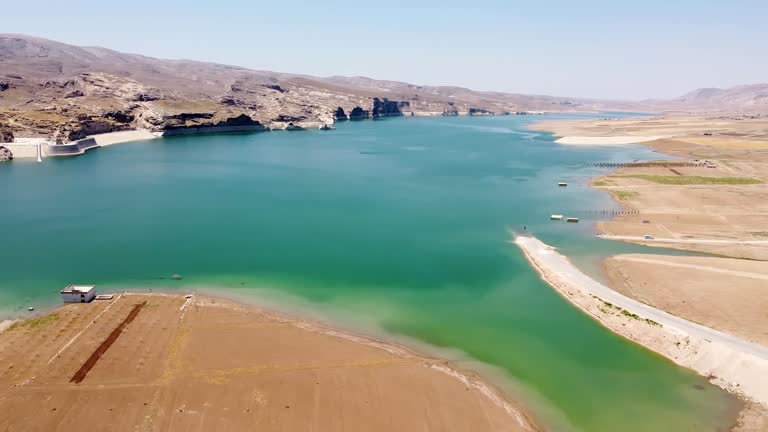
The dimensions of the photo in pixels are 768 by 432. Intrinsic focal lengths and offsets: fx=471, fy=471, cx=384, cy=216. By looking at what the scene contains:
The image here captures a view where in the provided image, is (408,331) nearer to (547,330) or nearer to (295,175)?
(547,330)

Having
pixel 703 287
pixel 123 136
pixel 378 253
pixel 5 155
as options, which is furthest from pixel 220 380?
pixel 123 136

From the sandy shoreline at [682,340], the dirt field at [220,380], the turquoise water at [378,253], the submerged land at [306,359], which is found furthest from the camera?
the turquoise water at [378,253]

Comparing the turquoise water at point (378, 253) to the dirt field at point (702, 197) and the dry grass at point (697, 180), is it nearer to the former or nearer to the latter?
the dirt field at point (702, 197)

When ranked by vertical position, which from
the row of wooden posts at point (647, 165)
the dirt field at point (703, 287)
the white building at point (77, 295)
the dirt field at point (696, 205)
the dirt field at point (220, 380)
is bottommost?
the dirt field at point (220, 380)

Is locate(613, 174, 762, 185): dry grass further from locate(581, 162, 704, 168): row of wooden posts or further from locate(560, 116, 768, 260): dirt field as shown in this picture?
locate(581, 162, 704, 168): row of wooden posts

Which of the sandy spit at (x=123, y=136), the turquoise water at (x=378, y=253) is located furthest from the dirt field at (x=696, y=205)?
the sandy spit at (x=123, y=136)

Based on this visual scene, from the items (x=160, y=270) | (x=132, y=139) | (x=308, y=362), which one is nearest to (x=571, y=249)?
(x=308, y=362)

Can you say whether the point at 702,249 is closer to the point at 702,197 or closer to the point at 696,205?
the point at 696,205
